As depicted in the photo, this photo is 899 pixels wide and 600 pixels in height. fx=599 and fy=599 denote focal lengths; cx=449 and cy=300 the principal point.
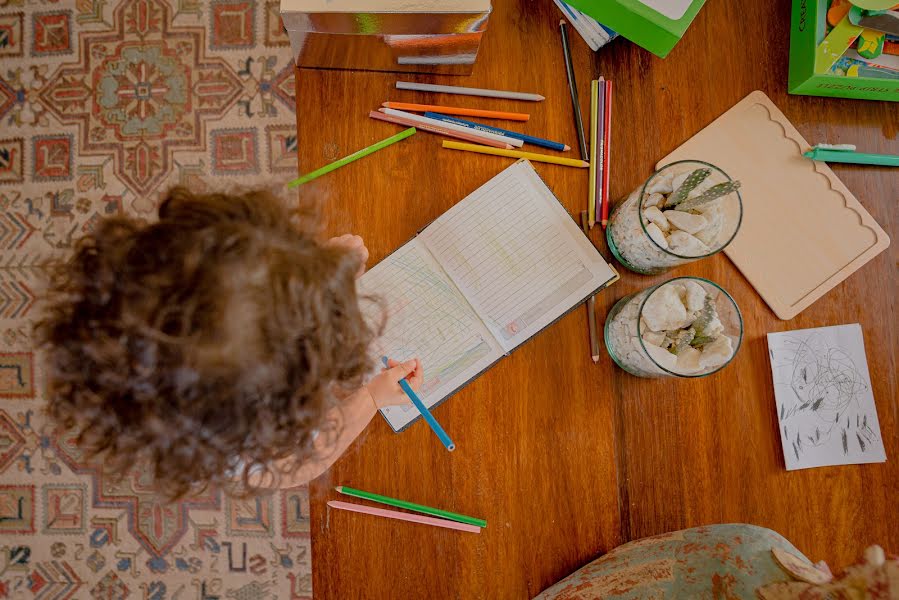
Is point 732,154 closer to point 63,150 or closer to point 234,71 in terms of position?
point 234,71

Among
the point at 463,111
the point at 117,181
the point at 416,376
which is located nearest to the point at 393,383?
the point at 416,376

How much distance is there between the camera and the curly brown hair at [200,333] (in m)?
0.55

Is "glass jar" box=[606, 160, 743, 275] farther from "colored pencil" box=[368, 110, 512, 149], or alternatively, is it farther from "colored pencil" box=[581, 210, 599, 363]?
"colored pencil" box=[368, 110, 512, 149]

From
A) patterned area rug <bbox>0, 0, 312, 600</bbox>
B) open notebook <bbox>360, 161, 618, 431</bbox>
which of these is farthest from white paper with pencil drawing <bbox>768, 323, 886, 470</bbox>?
patterned area rug <bbox>0, 0, 312, 600</bbox>

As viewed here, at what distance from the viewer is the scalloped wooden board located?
2.59 ft

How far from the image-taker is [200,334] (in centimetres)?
54

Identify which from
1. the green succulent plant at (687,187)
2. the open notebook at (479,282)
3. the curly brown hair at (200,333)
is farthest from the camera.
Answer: the open notebook at (479,282)

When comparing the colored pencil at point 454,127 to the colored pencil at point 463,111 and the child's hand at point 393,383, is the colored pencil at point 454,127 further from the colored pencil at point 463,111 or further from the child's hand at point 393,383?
the child's hand at point 393,383

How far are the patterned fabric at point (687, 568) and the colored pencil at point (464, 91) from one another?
1.89 ft

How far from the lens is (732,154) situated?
80cm

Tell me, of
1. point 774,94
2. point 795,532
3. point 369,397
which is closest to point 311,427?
point 369,397

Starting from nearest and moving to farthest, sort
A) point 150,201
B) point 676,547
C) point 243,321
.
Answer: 1. point 243,321
2. point 676,547
3. point 150,201

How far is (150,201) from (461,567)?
1097mm

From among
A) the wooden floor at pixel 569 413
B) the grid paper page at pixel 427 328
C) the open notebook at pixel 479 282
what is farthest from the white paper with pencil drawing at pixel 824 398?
the grid paper page at pixel 427 328
